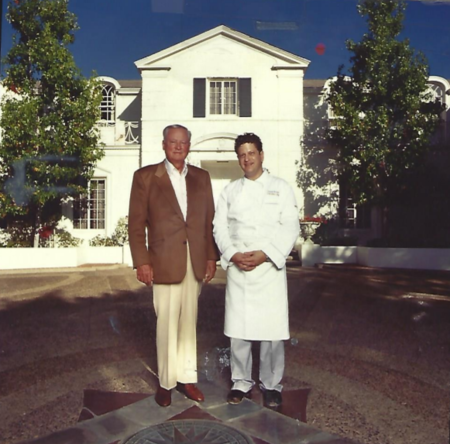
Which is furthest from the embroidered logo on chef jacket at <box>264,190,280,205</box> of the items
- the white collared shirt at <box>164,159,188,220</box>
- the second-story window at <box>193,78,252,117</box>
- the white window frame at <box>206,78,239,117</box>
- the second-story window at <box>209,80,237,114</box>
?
the second-story window at <box>209,80,237,114</box>

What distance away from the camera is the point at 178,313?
10.9 ft

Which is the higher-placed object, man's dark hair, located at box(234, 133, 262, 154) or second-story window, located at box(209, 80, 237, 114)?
second-story window, located at box(209, 80, 237, 114)

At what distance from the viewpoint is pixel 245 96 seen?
19.9 ft

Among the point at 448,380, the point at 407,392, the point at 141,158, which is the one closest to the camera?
the point at 407,392

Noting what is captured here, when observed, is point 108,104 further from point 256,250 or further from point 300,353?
point 256,250

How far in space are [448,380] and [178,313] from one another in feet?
7.37

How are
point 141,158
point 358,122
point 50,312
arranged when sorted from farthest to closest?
point 358,122 < point 141,158 < point 50,312

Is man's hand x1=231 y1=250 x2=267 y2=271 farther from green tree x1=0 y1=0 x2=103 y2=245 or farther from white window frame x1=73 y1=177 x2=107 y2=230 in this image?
green tree x1=0 y1=0 x2=103 y2=245

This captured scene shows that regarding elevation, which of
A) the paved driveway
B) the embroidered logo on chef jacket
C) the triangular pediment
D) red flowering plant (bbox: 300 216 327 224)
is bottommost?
the paved driveway

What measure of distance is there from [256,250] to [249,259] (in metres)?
0.08

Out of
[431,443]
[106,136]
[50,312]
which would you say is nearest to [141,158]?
[50,312]

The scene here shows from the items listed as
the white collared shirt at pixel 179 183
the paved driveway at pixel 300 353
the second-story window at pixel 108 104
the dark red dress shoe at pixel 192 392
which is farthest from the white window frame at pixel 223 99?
the dark red dress shoe at pixel 192 392

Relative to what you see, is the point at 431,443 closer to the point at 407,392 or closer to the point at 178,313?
the point at 407,392

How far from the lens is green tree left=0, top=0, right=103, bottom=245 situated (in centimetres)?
923
